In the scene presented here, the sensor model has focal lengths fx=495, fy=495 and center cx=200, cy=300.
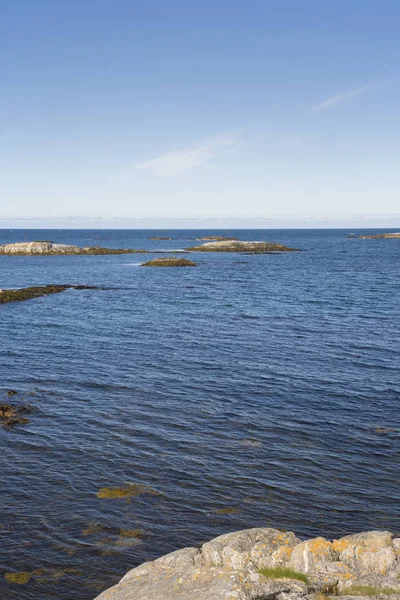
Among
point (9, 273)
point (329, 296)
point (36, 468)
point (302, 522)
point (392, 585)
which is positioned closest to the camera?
point (392, 585)

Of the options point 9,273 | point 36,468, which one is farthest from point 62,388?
point 9,273

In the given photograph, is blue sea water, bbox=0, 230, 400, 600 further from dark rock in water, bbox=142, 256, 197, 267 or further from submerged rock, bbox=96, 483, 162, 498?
dark rock in water, bbox=142, 256, 197, 267

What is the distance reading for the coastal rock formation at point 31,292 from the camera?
6959 cm

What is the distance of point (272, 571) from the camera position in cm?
1112

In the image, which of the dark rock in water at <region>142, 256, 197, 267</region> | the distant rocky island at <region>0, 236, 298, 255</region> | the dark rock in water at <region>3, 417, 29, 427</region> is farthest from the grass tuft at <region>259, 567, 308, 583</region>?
the distant rocky island at <region>0, 236, 298, 255</region>

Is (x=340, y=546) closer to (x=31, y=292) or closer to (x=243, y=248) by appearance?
(x=31, y=292)

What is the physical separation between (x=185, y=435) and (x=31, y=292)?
183 feet

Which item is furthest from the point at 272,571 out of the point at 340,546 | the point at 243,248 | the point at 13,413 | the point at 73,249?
the point at 243,248

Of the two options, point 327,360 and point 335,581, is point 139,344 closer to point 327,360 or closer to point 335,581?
point 327,360

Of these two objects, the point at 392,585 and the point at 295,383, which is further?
the point at 295,383

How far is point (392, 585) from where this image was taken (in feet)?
34.1

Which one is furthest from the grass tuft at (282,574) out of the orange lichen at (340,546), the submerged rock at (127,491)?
the submerged rock at (127,491)

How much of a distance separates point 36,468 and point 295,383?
1724 cm

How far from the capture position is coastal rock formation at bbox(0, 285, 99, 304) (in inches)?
2740
